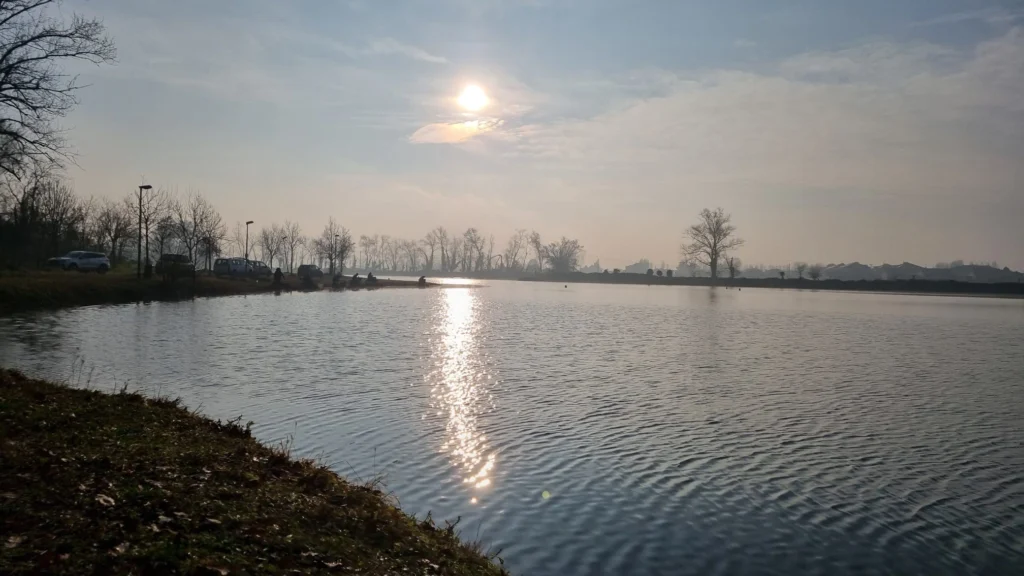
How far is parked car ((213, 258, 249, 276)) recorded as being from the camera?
7288 centimetres

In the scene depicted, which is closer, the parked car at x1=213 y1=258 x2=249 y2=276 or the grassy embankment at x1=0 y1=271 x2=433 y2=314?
the grassy embankment at x1=0 y1=271 x2=433 y2=314

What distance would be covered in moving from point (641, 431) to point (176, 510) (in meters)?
9.64

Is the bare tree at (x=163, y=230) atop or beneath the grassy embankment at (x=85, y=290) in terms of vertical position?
atop

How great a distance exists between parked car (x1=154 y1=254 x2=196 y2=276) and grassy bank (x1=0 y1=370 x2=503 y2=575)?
1915 inches

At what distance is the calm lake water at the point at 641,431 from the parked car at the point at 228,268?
142ft

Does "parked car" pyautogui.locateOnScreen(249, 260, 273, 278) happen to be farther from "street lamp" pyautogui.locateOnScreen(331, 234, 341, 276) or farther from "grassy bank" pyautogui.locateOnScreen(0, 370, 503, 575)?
"grassy bank" pyautogui.locateOnScreen(0, 370, 503, 575)

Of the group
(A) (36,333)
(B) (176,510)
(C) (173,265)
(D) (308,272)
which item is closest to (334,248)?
(D) (308,272)

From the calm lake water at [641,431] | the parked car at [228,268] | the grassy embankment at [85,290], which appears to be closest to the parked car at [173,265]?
the grassy embankment at [85,290]

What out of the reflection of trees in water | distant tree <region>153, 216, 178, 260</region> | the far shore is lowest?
the reflection of trees in water

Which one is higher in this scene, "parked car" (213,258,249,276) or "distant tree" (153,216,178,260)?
"distant tree" (153,216,178,260)

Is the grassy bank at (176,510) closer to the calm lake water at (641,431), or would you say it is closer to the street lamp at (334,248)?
the calm lake water at (641,431)

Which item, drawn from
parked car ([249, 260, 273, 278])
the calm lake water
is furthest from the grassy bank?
parked car ([249, 260, 273, 278])

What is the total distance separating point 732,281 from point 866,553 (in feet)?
442

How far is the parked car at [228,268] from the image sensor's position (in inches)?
2869
